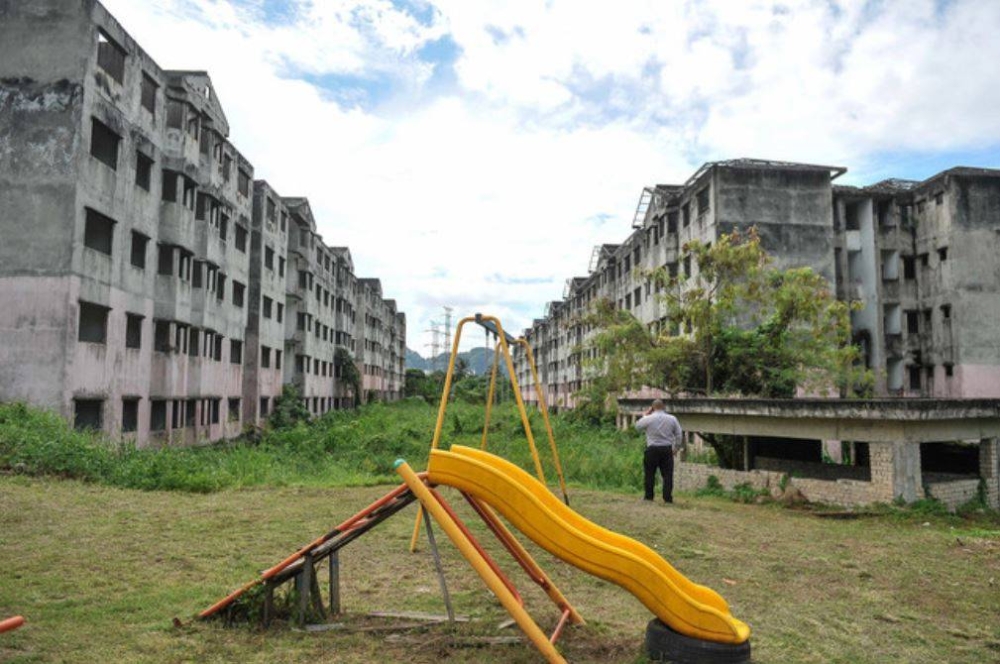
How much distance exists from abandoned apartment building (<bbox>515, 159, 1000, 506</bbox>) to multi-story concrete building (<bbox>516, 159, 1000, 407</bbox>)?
5 centimetres

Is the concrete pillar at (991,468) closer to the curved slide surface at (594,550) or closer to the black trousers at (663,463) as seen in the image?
the black trousers at (663,463)

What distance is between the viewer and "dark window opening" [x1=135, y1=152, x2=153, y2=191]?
21203 mm

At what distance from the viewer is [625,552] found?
4797mm

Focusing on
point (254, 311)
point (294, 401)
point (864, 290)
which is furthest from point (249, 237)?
point (864, 290)

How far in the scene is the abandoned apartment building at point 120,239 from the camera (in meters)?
17.2

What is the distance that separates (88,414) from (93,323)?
8.40 feet

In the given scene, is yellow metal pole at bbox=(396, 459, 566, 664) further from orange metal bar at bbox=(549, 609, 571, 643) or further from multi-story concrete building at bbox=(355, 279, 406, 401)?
multi-story concrete building at bbox=(355, 279, 406, 401)

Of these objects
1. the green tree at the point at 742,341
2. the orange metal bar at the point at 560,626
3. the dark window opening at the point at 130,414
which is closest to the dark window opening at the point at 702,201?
the green tree at the point at 742,341

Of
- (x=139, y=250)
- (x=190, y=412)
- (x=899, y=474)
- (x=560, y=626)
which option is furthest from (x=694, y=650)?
(x=190, y=412)

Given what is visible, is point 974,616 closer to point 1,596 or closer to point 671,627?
point 671,627

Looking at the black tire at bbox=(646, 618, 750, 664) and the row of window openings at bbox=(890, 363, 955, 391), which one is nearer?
the black tire at bbox=(646, 618, 750, 664)

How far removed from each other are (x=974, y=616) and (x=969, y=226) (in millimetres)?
31729

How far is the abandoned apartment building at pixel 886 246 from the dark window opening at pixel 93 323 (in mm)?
18502

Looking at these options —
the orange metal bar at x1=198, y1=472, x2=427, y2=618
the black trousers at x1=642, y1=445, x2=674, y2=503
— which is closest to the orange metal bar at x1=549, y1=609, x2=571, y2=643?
the orange metal bar at x1=198, y1=472, x2=427, y2=618
